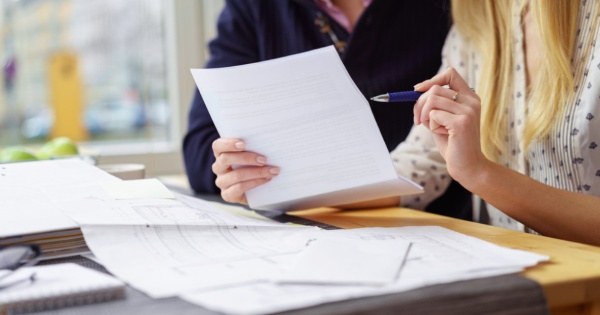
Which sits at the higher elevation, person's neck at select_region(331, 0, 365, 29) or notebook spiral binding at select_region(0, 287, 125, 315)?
person's neck at select_region(331, 0, 365, 29)

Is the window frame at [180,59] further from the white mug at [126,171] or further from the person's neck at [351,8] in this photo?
the white mug at [126,171]

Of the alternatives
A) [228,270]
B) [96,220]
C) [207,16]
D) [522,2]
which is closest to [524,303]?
[228,270]

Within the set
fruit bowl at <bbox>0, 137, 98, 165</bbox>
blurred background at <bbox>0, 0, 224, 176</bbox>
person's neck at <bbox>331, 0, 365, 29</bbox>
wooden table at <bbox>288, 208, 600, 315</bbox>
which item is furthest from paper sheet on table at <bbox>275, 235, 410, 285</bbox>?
blurred background at <bbox>0, 0, 224, 176</bbox>

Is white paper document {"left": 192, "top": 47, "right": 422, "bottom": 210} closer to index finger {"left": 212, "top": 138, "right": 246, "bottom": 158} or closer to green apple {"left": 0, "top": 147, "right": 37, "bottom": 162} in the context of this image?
index finger {"left": 212, "top": 138, "right": 246, "bottom": 158}

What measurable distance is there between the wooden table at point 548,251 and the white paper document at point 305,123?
44 millimetres

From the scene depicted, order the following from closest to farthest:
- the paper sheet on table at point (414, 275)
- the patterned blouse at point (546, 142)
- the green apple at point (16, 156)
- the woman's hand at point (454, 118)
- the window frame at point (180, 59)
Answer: the paper sheet on table at point (414, 275), the woman's hand at point (454, 118), the patterned blouse at point (546, 142), the green apple at point (16, 156), the window frame at point (180, 59)

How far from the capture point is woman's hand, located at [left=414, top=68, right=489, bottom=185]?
921 mm

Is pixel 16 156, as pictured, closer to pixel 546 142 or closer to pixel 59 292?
pixel 59 292

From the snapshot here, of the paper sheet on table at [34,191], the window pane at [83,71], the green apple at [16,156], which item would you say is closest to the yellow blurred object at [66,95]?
the window pane at [83,71]

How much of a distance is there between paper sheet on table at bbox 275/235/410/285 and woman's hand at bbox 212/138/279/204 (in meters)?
0.24

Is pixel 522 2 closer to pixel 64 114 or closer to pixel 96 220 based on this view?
pixel 96 220

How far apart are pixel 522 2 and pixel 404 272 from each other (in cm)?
76

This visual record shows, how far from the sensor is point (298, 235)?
85 cm

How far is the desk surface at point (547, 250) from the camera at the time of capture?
2.13 ft
